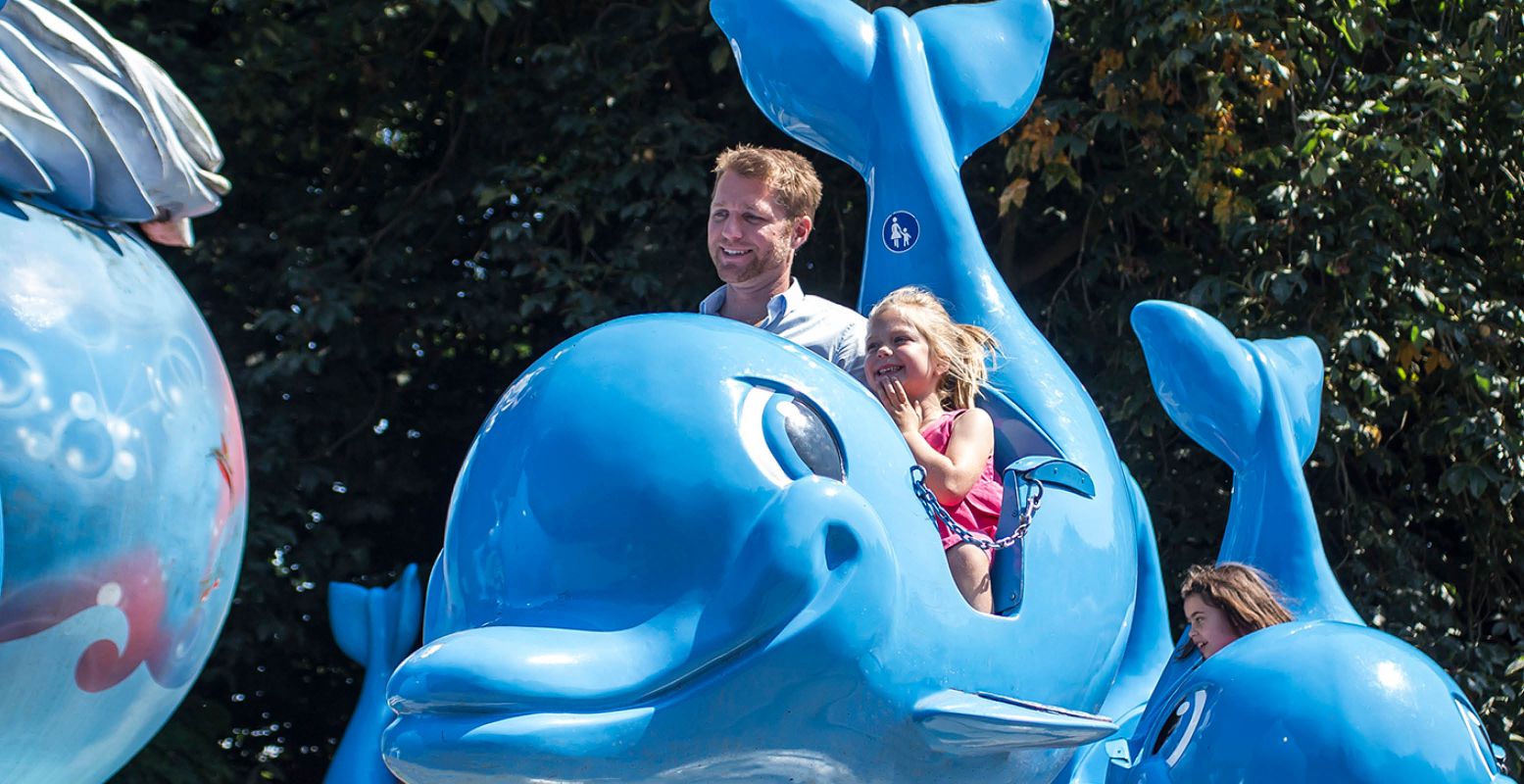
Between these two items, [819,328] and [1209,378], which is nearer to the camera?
[819,328]

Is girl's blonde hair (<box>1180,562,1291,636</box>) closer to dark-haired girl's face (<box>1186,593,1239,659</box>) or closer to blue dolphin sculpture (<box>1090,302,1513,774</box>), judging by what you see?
dark-haired girl's face (<box>1186,593,1239,659</box>)

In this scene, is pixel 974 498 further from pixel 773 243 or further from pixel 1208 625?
pixel 1208 625

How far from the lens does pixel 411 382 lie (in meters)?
8.30

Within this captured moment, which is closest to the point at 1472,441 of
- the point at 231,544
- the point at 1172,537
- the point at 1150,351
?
the point at 1172,537

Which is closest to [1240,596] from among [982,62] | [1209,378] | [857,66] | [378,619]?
[1209,378]

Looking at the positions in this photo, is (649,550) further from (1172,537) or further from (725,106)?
(725,106)

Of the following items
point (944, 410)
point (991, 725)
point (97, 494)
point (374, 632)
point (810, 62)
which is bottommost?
point (374, 632)

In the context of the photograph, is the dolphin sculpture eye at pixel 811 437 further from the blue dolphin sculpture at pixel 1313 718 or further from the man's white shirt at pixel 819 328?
the blue dolphin sculpture at pixel 1313 718

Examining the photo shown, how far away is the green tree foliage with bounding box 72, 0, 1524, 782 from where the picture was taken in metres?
6.94

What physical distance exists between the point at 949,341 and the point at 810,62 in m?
0.72

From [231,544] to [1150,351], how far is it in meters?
2.12

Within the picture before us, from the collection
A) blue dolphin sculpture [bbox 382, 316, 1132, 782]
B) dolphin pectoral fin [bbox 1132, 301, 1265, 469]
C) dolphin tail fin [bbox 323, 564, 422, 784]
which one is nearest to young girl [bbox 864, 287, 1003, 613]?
blue dolphin sculpture [bbox 382, 316, 1132, 782]

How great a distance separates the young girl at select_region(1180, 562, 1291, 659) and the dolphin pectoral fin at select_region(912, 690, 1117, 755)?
45.2 inches

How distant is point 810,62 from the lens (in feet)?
12.7
